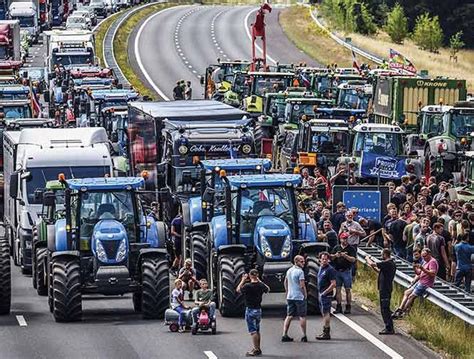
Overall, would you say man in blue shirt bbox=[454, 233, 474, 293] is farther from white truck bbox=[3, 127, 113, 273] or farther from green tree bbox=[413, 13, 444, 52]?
green tree bbox=[413, 13, 444, 52]

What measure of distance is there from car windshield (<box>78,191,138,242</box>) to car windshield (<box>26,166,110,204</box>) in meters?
6.61

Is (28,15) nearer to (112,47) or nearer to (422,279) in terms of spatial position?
(112,47)

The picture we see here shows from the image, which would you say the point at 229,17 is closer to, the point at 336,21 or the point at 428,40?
the point at 336,21

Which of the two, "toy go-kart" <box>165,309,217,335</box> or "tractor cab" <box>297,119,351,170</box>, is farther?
"tractor cab" <box>297,119,351,170</box>

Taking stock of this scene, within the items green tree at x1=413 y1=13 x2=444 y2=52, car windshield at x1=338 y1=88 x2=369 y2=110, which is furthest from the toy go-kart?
green tree at x1=413 y1=13 x2=444 y2=52

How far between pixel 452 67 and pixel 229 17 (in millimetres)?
34666

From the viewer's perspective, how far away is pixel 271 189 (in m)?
29.0

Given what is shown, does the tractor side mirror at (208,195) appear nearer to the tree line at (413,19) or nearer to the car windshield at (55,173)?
the car windshield at (55,173)

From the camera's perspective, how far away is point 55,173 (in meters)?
35.8

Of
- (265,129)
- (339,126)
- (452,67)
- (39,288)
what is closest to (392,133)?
(339,126)

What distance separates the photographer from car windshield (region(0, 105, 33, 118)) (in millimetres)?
54812

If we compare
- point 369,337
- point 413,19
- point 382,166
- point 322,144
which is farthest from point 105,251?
point 413,19

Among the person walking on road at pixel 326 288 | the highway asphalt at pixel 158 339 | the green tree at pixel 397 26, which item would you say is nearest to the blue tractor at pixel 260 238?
the highway asphalt at pixel 158 339

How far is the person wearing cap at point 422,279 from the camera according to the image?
1065 inches
